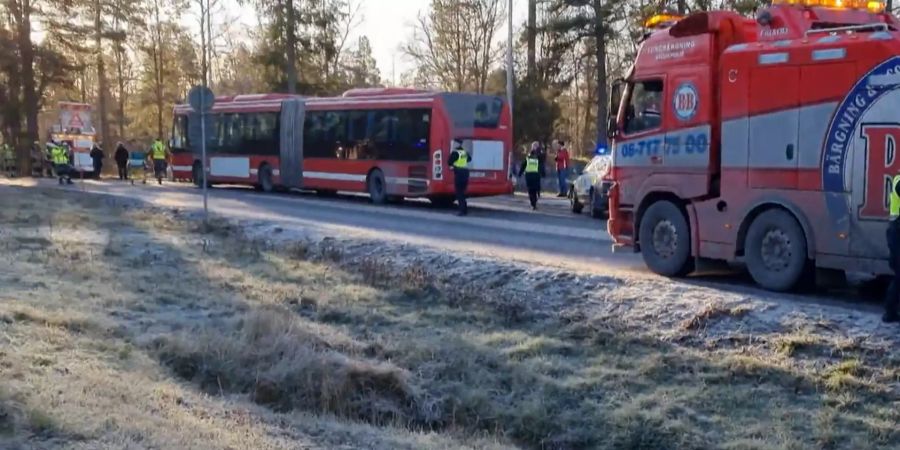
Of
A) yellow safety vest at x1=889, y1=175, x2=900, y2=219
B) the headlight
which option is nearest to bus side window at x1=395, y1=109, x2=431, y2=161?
the headlight

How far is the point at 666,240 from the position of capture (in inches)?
532

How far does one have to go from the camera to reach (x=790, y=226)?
38.4ft

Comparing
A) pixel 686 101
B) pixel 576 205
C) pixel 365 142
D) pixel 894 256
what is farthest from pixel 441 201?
pixel 894 256

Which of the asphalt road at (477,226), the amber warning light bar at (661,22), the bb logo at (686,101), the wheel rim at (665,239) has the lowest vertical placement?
the asphalt road at (477,226)

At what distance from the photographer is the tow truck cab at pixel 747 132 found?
11047 millimetres

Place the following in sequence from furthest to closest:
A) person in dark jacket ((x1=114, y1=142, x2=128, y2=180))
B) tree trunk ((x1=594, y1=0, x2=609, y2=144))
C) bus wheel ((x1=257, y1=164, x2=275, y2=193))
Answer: person in dark jacket ((x1=114, y1=142, x2=128, y2=180)), tree trunk ((x1=594, y1=0, x2=609, y2=144)), bus wheel ((x1=257, y1=164, x2=275, y2=193))

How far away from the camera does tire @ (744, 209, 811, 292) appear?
38.3 feet

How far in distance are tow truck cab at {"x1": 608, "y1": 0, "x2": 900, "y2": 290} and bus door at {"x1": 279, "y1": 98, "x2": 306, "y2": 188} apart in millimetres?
18219

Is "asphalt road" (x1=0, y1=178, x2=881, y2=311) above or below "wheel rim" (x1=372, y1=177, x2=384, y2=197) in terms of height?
below

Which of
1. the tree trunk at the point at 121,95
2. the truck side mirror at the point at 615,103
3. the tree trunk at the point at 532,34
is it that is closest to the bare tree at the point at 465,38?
the tree trunk at the point at 532,34

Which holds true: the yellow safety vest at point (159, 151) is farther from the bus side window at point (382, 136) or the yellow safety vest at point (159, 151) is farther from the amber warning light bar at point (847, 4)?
the amber warning light bar at point (847, 4)

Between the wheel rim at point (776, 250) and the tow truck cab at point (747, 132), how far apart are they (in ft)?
0.21

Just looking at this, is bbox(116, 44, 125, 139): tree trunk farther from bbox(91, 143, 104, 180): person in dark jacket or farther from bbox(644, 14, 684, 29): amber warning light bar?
bbox(644, 14, 684, 29): amber warning light bar

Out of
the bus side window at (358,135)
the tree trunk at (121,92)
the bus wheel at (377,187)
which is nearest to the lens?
the bus wheel at (377,187)
